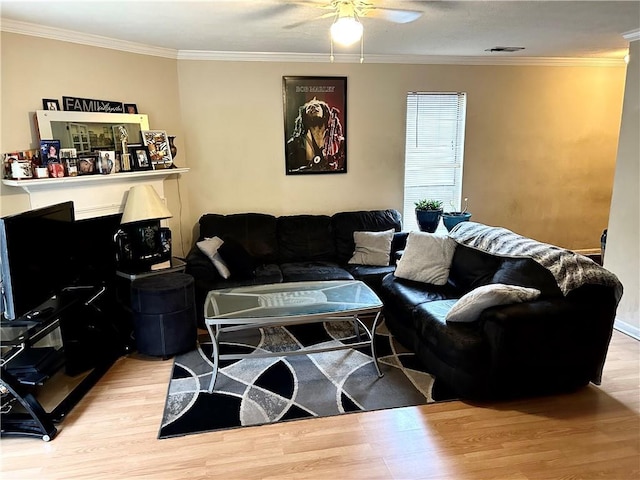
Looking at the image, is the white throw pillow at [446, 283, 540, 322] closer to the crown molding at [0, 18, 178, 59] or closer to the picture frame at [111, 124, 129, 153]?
the picture frame at [111, 124, 129, 153]

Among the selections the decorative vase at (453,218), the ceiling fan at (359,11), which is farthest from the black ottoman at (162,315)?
the decorative vase at (453,218)

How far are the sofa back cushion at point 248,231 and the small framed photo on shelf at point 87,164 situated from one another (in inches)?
48.0

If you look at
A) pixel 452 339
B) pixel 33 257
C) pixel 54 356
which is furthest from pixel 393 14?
pixel 54 356

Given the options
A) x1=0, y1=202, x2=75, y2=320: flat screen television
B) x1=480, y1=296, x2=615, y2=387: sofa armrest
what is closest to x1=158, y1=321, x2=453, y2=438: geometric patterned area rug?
x1=480, y1=296, x2=615, y2=387: sofa armrest

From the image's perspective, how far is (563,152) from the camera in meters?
5.56

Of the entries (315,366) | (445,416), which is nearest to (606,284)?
(445,416)

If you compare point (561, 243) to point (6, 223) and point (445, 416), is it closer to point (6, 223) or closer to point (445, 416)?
point (445, 416)

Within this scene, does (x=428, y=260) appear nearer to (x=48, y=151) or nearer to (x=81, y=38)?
(x=48, y=151)

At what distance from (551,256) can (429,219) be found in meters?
2.01

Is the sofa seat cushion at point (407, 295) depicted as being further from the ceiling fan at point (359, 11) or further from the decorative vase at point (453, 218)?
the ceiling fan at point (359, 11)

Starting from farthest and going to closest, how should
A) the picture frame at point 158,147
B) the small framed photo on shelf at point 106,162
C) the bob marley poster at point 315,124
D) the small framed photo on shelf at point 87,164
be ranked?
the bob marley poster at point 315,124, the picture frame at point 158,147, the small framed photo on shelf at point 106,162, the small framed photo on shelf at point 87,164

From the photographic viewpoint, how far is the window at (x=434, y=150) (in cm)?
521

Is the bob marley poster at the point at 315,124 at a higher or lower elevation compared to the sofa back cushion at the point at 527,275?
higher

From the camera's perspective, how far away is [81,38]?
3639 millimetres
